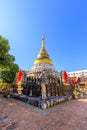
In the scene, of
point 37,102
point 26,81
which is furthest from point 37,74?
point 37,102

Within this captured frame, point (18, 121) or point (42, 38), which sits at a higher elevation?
point (42, 38)

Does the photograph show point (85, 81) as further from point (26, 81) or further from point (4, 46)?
point (4, 46)

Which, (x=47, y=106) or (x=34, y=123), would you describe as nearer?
(x=34, y=123)

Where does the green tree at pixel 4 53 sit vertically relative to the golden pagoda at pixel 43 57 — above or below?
below

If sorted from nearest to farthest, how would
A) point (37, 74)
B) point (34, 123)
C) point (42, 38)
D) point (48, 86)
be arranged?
point (34, 123) → point (48, 86) → point (37, 74) → point (42, 38)

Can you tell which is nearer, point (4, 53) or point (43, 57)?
point (4, 53)

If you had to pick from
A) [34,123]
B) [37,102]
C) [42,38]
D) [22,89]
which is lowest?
[34,123]

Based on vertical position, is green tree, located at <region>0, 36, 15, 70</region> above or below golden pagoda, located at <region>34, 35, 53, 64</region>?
below

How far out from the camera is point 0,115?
646 centimetres

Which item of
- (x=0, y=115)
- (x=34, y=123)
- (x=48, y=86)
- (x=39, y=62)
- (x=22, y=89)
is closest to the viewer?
(x=34, y=123)

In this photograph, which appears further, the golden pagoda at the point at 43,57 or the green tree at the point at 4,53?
the golden pagoda at the point at 43,57

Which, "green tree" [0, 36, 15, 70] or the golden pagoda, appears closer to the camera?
"green tree" [0, 36, 15, 70]

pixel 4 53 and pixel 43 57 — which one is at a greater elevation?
pixel 43 57

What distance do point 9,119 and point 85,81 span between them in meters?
22.1
